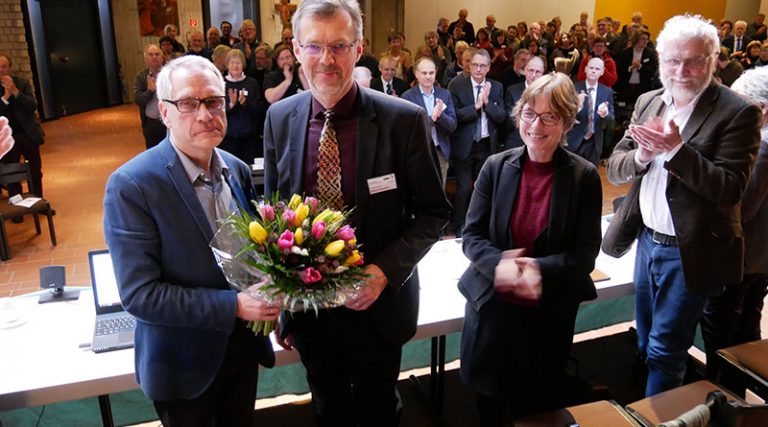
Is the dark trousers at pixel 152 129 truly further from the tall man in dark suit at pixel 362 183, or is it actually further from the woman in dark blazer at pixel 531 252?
the woman in dark blazer at pixel 531 252

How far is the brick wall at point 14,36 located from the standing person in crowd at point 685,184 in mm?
12386

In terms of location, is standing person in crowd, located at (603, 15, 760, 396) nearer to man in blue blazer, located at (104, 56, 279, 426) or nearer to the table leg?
man in blue blazer, located at (104, 56, 279, 426)

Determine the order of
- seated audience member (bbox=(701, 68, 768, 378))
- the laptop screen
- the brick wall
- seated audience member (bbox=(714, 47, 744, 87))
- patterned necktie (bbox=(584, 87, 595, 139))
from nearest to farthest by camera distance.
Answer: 1. the laptop screen
2. seated audience member (bbox=(701, 68, 768, 378))
3. patterned necktie (bbox=(584, 87, 595, 139))
4. seated audience member (bbox=(714, 47, 744, 87))
5. the brick wall

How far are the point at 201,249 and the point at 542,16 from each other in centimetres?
1518

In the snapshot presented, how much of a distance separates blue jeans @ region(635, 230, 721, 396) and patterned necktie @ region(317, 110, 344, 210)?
4.75 ft

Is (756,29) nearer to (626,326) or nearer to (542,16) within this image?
(542,16)

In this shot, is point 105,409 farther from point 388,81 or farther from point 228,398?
point 388,81

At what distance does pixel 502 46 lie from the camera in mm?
10945

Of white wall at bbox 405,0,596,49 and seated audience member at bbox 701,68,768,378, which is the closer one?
seated audience member at bbox 701,68,768,378

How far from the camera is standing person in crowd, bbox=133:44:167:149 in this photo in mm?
6719

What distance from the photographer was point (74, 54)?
14.0 metres

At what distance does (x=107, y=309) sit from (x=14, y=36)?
38.9 feet

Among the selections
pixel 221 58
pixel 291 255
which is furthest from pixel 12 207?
pixel 291 255

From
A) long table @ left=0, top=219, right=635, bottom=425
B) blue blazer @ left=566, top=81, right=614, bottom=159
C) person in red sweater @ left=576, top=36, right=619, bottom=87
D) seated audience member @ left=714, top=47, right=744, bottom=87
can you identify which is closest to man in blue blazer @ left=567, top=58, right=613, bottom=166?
blue blazer @ left=566, top=81, right=614, bottom=159
